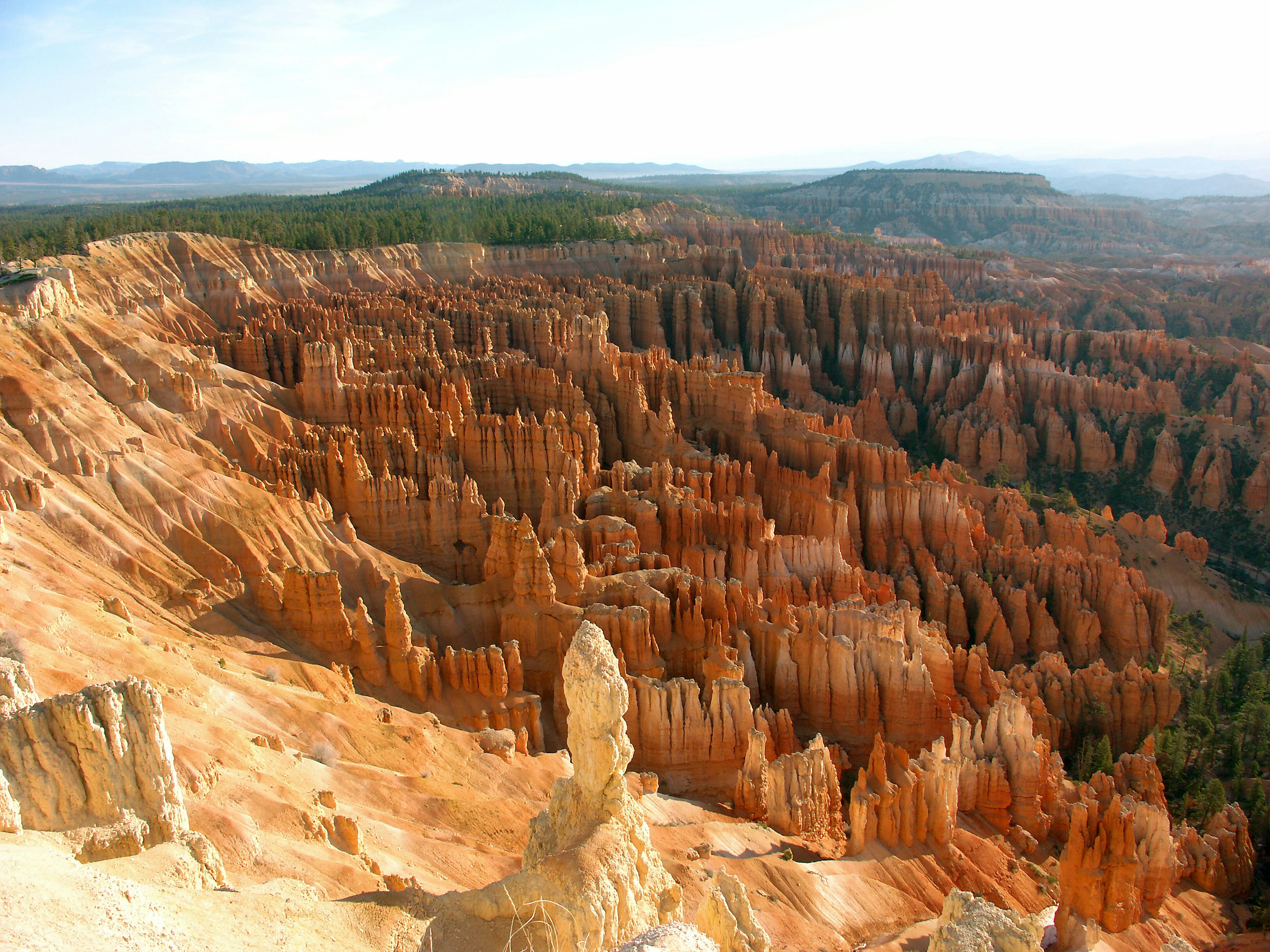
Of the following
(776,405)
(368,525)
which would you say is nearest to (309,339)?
(368,525)

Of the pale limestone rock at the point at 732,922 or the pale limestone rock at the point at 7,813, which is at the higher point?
the pale limestone rock at the point at 7,813

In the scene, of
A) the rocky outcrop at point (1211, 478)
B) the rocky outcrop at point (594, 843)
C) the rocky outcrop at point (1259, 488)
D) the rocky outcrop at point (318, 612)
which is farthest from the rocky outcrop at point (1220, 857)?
the rocky outcrop at point (1211, 478)

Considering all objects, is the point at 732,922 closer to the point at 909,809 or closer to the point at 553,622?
the point at 909,809

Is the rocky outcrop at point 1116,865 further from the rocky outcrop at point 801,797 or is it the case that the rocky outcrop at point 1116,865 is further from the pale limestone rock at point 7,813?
the pale limestone rock at point 7,813

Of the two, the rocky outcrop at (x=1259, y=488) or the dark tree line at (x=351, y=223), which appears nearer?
the rocky outcrop at (x=1259, y=488)

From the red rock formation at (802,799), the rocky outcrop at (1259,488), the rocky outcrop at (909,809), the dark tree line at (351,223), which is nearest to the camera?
the rocky outcrop at (909,809)

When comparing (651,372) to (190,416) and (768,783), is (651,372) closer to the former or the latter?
(190,416)

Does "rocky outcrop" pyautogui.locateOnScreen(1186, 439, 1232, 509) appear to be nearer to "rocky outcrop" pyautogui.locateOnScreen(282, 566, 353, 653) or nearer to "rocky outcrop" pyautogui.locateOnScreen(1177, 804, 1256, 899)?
"rocky outcrop" pyautogui.locateOnScreen(1177, 804, 1256, 899)
